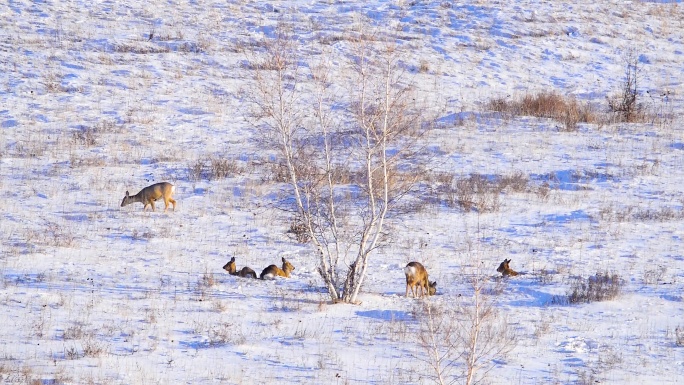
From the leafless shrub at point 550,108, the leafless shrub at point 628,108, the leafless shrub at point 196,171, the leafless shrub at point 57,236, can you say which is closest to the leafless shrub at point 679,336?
the leafless shrub at point 57,236

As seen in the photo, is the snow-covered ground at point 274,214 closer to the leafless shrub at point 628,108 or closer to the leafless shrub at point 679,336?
the leafless shrub at point 679,336

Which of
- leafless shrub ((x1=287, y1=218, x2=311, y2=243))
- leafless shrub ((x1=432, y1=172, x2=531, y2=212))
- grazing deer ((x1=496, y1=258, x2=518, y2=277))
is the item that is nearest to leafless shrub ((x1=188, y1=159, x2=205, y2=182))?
leafless shrub ((x1=287, y1=218, x2=311, y2=243))

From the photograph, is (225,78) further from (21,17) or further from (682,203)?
(682,203)

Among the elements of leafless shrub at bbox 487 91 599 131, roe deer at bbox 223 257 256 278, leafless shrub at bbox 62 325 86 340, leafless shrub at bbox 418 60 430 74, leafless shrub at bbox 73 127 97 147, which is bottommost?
roe deer at bbox 223 257 256 278

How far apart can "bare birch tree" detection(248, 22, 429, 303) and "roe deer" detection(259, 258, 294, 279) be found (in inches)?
21.4

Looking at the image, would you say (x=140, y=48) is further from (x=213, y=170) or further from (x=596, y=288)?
(x=596, y=288)

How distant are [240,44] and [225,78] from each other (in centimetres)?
374

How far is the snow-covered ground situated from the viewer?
31.2 feet

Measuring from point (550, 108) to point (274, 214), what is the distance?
11.7m

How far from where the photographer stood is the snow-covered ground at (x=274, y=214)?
31.2 ft

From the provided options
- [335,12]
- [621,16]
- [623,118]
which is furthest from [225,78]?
[621,16]

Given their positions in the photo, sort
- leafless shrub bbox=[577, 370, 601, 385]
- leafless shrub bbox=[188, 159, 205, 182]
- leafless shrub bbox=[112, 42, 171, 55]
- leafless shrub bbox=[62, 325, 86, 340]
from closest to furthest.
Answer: leafless shrub bbox=[577, 370, 601, 385], leafless shrub bbox=[62, 325, 86, 340], leafless shrub bbox=[188, 159, 205, 182], leafless shrub bbox=[112, 42, 171, 55]

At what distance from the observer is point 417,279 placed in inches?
457

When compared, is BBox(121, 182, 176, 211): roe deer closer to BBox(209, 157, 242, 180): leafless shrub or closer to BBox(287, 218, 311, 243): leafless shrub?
BBox(209, 157, 242, 180): leafless shrub
